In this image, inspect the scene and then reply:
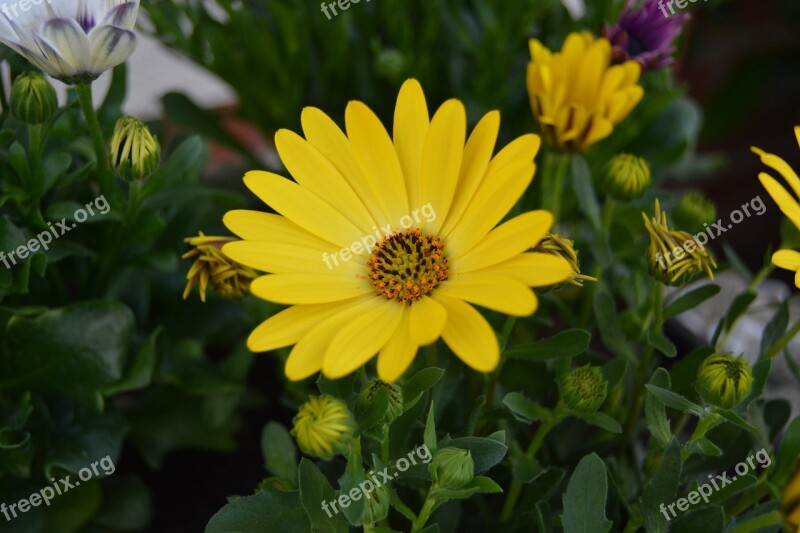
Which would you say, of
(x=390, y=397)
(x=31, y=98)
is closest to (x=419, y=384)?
(x=390, y=397)

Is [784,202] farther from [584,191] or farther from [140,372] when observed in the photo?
[140,372]

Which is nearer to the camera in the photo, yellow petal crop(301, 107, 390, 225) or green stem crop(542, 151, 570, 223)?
yellow petal crop(301, 107, 390, 225)

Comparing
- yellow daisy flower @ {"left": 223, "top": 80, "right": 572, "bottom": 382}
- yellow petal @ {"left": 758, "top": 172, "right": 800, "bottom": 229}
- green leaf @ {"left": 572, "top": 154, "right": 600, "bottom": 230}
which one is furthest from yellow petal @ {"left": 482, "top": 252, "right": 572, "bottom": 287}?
green leaf @ {"left": 572, "top": 154, "right": 600, "bottom": 230}

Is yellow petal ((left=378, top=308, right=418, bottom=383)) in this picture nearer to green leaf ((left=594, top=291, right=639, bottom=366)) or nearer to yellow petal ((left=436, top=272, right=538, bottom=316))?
yellow petal ((left=436, top=272, right=538, bottom=316))

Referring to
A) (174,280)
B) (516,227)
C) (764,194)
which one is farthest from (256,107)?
(764,194)

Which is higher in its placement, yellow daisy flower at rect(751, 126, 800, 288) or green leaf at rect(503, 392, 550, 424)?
yellow daisy flower at rect(751, 126, 800, 288)

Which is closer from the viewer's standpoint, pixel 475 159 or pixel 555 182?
pixel 475 159
